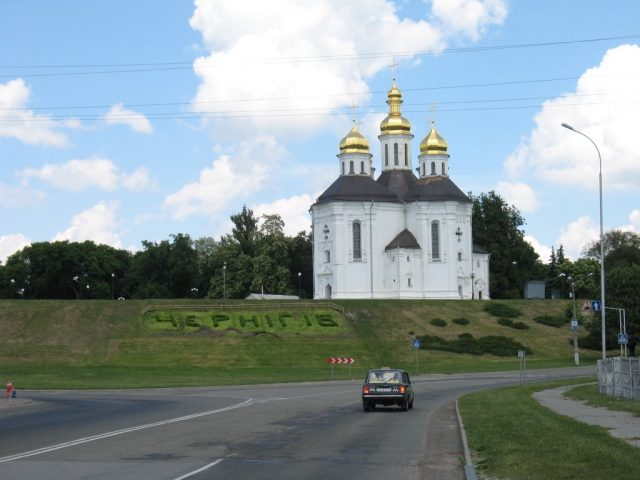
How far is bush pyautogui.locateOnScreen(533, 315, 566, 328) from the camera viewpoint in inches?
3573

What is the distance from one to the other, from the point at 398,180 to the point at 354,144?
23.0 ft

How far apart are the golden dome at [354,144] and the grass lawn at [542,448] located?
263 feet

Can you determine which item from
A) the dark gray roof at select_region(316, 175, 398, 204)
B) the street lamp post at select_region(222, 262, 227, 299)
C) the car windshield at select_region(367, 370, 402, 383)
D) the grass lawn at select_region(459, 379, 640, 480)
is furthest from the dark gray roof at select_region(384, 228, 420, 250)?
the grass lawn at select_region(459, 379, 640, 480)

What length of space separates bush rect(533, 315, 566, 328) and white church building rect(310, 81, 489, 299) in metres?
12.6

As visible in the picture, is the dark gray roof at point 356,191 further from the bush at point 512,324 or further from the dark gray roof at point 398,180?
the bush at point 512,324

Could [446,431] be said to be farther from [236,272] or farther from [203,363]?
[236,272]

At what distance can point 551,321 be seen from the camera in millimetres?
91188

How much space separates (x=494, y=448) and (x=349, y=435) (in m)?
5.47

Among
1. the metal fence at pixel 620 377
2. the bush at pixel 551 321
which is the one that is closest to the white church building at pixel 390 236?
the bush at pixel 551 321

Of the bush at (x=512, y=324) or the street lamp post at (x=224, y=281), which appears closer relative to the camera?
the bush at (x=512, y=324)

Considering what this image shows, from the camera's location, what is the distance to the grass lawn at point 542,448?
1522 centimetres

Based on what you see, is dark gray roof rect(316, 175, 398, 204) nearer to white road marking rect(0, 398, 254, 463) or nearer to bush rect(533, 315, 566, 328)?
bush rect(533, 315, 566, 328)

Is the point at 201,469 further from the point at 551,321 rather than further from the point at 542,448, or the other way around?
the point at 551,321

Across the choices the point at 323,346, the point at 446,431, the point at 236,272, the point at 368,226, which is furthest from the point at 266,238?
the point at 446,431
